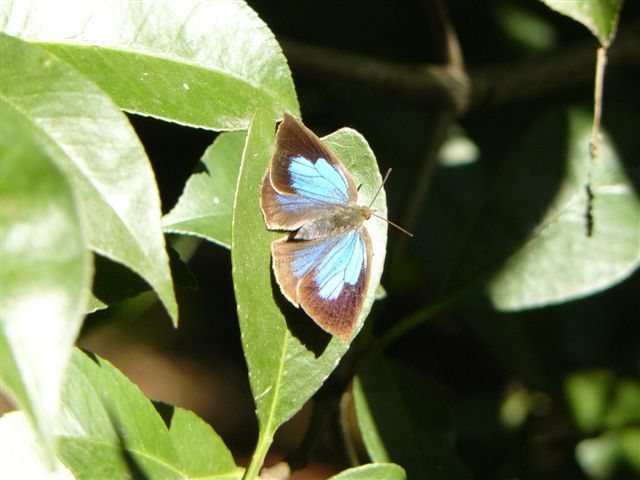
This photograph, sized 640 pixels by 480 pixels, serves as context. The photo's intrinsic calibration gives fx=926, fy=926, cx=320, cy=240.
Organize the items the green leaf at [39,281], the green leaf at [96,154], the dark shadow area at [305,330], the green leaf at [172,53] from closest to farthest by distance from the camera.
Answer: the green leaf at [39,281] < the green leaf at [96,154] < the green leaf at [172,53] < the dark shadow area at [305,330]

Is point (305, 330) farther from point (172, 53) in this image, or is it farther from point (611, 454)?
point (611, 454)

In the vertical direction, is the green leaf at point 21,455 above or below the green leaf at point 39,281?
below

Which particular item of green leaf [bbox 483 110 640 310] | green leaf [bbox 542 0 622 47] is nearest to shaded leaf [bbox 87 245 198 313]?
green leaf [bbox 542 0 622 47]

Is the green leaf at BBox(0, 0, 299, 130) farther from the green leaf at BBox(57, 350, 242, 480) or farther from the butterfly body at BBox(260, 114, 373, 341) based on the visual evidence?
the green leaf at BBox(57, 350, 242, 480)

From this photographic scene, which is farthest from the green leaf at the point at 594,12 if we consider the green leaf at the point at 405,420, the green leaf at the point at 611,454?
the green leaf at the point at 611,454

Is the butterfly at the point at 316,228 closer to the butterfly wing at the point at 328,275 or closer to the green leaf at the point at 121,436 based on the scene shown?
the butterfly wing at the point at 328,275

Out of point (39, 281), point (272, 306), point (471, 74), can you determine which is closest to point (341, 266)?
point (272, 306)

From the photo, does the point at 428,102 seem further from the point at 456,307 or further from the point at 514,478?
the point at 514,478

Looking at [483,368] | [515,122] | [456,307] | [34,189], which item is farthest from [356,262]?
[483,368]

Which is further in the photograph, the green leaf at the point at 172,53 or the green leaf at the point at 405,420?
the green leaf at the point at 405,420
